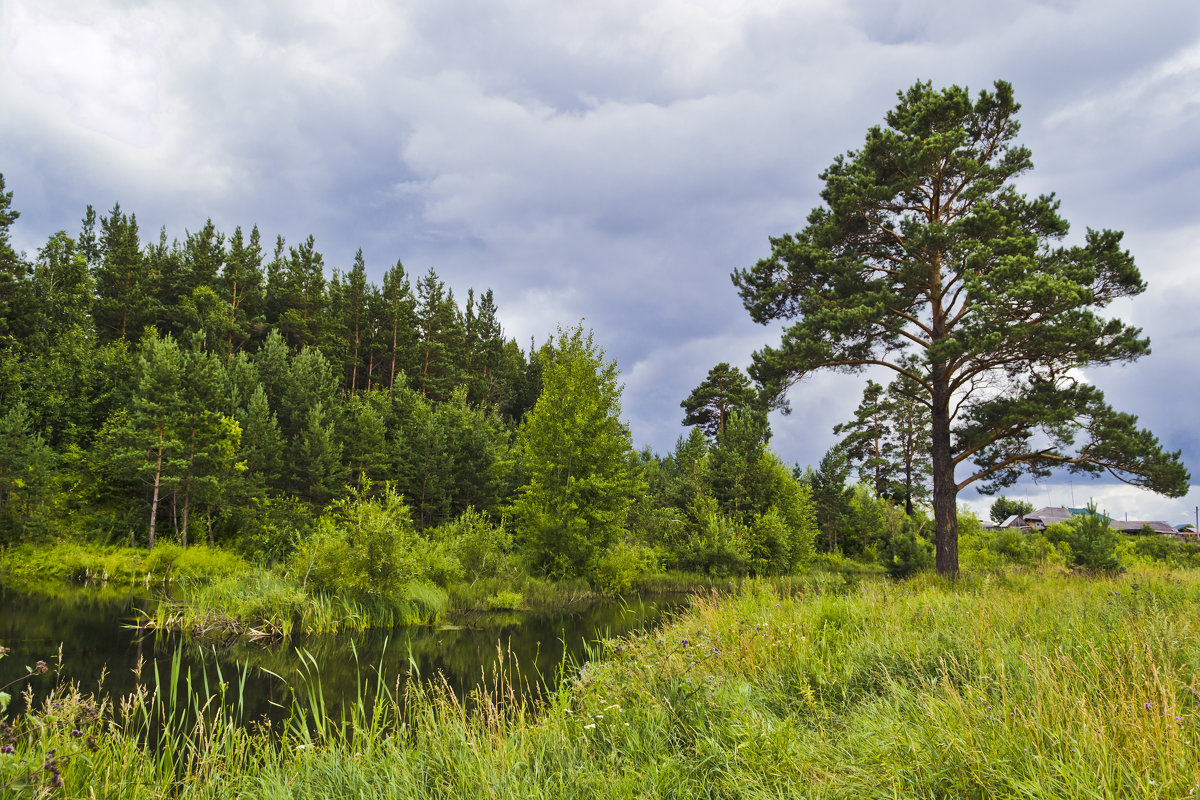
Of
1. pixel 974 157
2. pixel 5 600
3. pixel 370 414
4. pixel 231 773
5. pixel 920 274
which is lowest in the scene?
pixel 5 600

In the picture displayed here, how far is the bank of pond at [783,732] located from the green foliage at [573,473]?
1886 cm

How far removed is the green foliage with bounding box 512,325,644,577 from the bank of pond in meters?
18.9

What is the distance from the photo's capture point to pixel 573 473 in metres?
26.9

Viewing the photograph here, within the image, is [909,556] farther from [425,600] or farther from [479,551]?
[425,600]

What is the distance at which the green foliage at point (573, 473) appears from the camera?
84.4ft

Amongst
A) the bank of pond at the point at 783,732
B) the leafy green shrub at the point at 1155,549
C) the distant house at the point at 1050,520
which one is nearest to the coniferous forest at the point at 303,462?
the bank of pond at the point at 783,732

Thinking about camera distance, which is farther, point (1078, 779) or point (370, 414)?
point (370, 414)

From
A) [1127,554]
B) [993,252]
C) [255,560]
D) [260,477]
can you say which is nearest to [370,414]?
[260,477]

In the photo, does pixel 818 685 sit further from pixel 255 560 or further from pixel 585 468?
pixel 255 560

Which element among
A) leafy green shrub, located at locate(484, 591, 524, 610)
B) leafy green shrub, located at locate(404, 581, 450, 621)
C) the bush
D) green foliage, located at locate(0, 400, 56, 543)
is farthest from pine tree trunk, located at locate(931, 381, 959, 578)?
green foliage, located at locate(0, 400, 56, 543)

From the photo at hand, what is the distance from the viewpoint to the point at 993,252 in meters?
14.9

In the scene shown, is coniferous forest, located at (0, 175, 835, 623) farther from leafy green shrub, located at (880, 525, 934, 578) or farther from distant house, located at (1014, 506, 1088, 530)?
distant house, located at (1014, 506, 1088, 530)

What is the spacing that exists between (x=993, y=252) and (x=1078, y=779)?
15712 mm

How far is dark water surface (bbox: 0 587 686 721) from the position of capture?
928 cm
